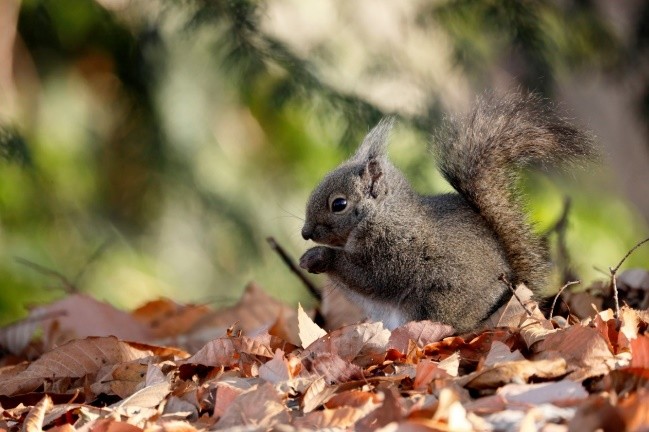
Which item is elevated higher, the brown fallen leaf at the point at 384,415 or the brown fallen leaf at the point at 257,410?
the brown fallen leaf at the point at 384,415

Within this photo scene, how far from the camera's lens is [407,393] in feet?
5.31

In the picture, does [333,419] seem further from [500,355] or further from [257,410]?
[500,355]

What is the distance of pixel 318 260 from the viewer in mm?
2479

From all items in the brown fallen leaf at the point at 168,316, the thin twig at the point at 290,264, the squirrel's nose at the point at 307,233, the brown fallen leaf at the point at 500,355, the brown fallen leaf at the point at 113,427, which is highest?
the squirrel's nose at the point at 307,233

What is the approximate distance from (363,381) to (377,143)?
1043 millimetres

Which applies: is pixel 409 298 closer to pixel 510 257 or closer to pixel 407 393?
pixel 510 257

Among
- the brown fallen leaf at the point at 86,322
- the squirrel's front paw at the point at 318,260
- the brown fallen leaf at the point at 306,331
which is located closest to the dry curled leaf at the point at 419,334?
the brown fallen leaf at the point at 306,331

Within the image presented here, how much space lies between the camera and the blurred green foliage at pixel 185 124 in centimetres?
312

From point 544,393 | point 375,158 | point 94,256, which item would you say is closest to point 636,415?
point 544,393

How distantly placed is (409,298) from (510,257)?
0.27m

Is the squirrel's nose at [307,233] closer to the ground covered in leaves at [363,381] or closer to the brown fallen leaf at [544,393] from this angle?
the ground covered in leaves at [363,381]

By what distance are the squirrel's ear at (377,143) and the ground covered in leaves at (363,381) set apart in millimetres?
549

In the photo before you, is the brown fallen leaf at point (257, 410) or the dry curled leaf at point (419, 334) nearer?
the brown fallen leaf at point (257, 410)

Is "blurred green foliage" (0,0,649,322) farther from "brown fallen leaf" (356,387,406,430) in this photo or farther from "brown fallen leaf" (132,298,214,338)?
"brown fallen leaf" (356,387,406,430)
